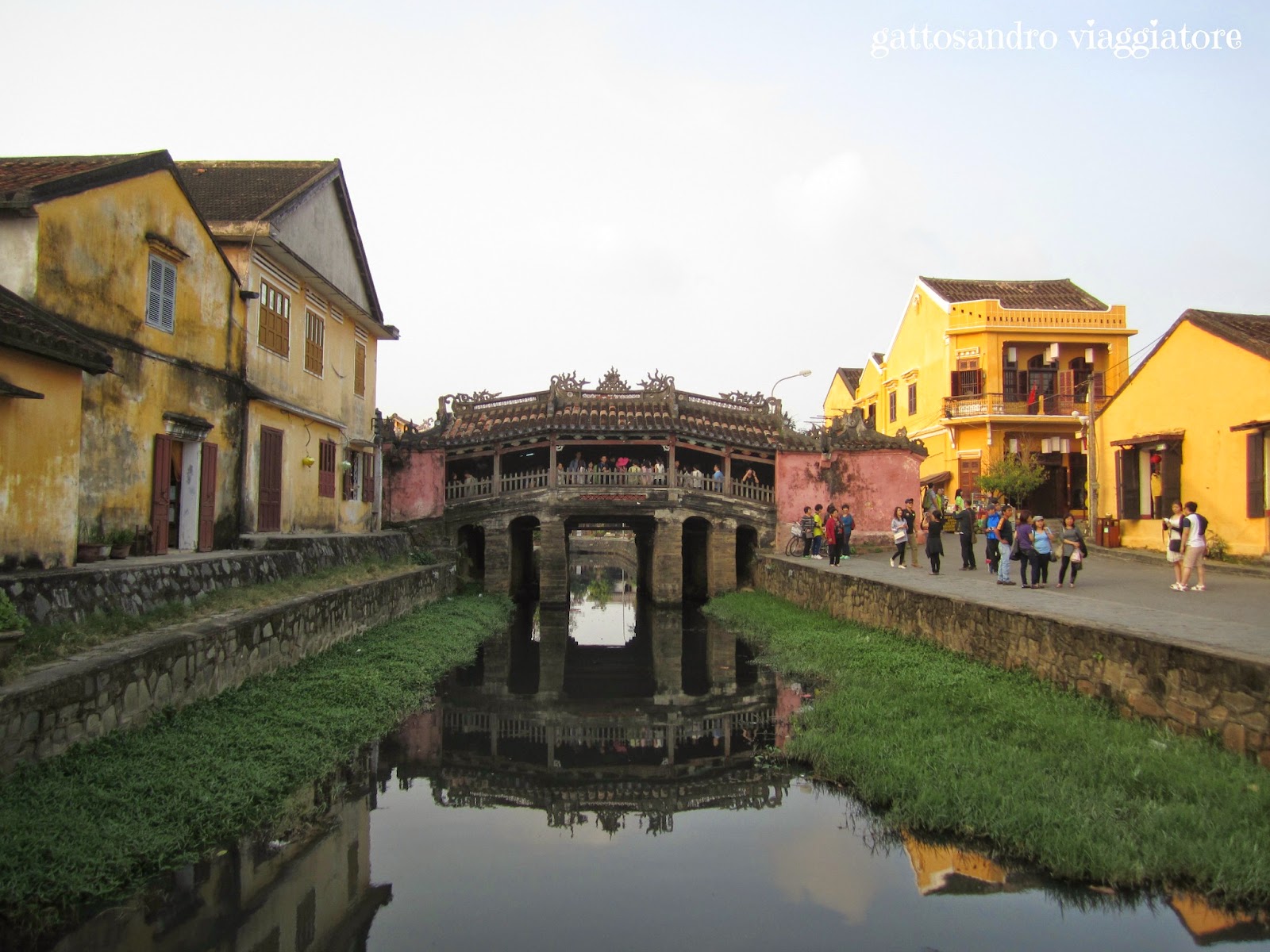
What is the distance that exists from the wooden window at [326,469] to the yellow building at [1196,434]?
17.0 metres

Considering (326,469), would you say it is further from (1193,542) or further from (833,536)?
(1193,542)

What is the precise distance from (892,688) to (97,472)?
364 inches

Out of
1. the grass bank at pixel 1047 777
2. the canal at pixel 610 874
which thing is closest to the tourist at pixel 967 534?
the grass bank at pixel 1047 777

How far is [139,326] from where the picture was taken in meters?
11.5

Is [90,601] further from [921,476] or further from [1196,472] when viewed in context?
[921,476]

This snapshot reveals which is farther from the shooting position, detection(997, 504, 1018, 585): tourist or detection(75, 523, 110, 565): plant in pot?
detection(997, 504, 1018, 585): tourist

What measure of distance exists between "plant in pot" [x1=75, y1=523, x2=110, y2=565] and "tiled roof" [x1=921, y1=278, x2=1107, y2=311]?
2773 cm

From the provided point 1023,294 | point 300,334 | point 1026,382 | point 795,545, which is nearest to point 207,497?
point 300,334

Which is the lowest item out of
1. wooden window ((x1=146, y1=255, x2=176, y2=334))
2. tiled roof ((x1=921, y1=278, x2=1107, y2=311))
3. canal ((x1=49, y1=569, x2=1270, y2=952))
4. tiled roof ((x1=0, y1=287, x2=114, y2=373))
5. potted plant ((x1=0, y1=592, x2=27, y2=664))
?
canal ((x1=49, y1=569, x2=1270, y2=952))

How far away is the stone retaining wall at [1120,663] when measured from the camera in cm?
659

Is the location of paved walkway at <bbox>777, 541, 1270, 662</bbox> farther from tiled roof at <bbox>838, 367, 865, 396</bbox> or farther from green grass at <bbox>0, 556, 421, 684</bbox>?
tiled roof at <bbox>838, 367, 865, 396</bbox>

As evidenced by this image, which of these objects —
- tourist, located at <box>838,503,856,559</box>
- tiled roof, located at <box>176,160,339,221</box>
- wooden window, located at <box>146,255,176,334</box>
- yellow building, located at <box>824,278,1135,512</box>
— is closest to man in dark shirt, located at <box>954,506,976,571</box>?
tourist, located at <box>838,503,856,559</box>

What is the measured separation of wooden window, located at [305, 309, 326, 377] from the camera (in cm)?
1719

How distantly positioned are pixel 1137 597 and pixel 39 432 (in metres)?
13.2
